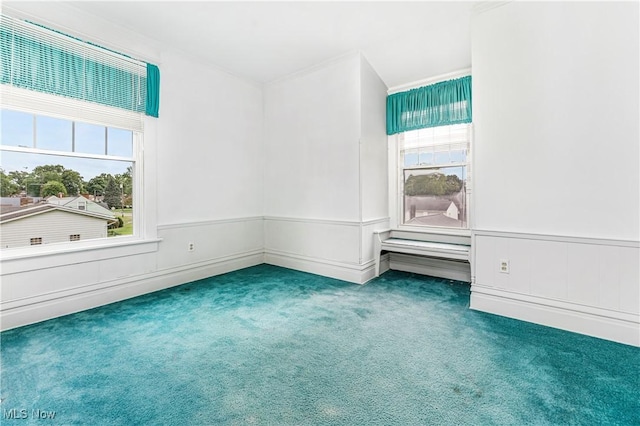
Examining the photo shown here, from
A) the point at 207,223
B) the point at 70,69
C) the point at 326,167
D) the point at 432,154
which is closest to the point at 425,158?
the point at 432,154

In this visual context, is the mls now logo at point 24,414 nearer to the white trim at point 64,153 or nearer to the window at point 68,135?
the window at point 68,135

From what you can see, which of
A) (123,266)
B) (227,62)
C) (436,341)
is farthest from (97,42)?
(436,341)

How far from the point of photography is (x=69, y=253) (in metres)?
2.77

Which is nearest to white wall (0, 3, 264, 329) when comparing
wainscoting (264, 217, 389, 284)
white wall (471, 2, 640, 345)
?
wainscoting (264, 217, 389, 284)

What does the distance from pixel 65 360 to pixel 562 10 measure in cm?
460

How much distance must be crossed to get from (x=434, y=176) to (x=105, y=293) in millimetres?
4178

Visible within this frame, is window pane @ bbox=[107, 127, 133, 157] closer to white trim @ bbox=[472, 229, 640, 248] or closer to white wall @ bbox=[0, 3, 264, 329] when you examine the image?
white wall @ bbox=[0, 3, 264, 329]

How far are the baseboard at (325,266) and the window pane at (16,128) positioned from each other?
10.1 feet

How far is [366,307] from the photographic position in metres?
2.92

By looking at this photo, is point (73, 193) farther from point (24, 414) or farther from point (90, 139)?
point (24, 414)

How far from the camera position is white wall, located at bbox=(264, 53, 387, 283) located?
3.75 m

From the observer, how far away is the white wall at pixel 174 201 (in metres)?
2.64

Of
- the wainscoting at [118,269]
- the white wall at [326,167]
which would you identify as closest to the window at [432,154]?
the white wall at [326,167]

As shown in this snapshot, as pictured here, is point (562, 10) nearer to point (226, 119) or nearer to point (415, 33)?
point (415, 33)
